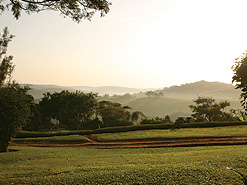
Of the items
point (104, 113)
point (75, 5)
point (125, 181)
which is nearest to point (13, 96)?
point (75, 5)

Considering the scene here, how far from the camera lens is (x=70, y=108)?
4791 cm

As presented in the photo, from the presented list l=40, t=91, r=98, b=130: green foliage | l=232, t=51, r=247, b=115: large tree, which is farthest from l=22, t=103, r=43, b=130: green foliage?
l=232, t=51, r=247, b=115: large tree

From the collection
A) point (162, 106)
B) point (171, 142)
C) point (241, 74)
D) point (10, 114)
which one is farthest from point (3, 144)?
point (162, 106)

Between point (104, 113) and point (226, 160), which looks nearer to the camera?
point (226, 160)

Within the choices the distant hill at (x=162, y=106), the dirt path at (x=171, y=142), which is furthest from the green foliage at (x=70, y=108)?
the distant hill at (x=162, y=106)

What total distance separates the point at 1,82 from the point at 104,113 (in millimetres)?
23095

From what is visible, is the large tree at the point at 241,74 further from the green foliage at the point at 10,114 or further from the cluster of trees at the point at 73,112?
the cluster of trees at the point at 73,112

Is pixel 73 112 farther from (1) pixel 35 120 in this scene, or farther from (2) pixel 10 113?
(2) pixel 10 113

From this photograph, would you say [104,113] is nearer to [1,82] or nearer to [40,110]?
[40,110]

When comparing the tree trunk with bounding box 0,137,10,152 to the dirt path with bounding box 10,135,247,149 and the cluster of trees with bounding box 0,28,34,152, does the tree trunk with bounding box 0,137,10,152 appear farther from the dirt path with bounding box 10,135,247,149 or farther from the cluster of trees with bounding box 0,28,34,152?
the dirt path with bounding box 10,135,247,149

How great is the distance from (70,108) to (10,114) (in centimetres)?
2620

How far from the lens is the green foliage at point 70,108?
4809 cm

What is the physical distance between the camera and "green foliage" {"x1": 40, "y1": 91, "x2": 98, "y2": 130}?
48.1 metres

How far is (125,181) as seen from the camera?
887 centimetres
